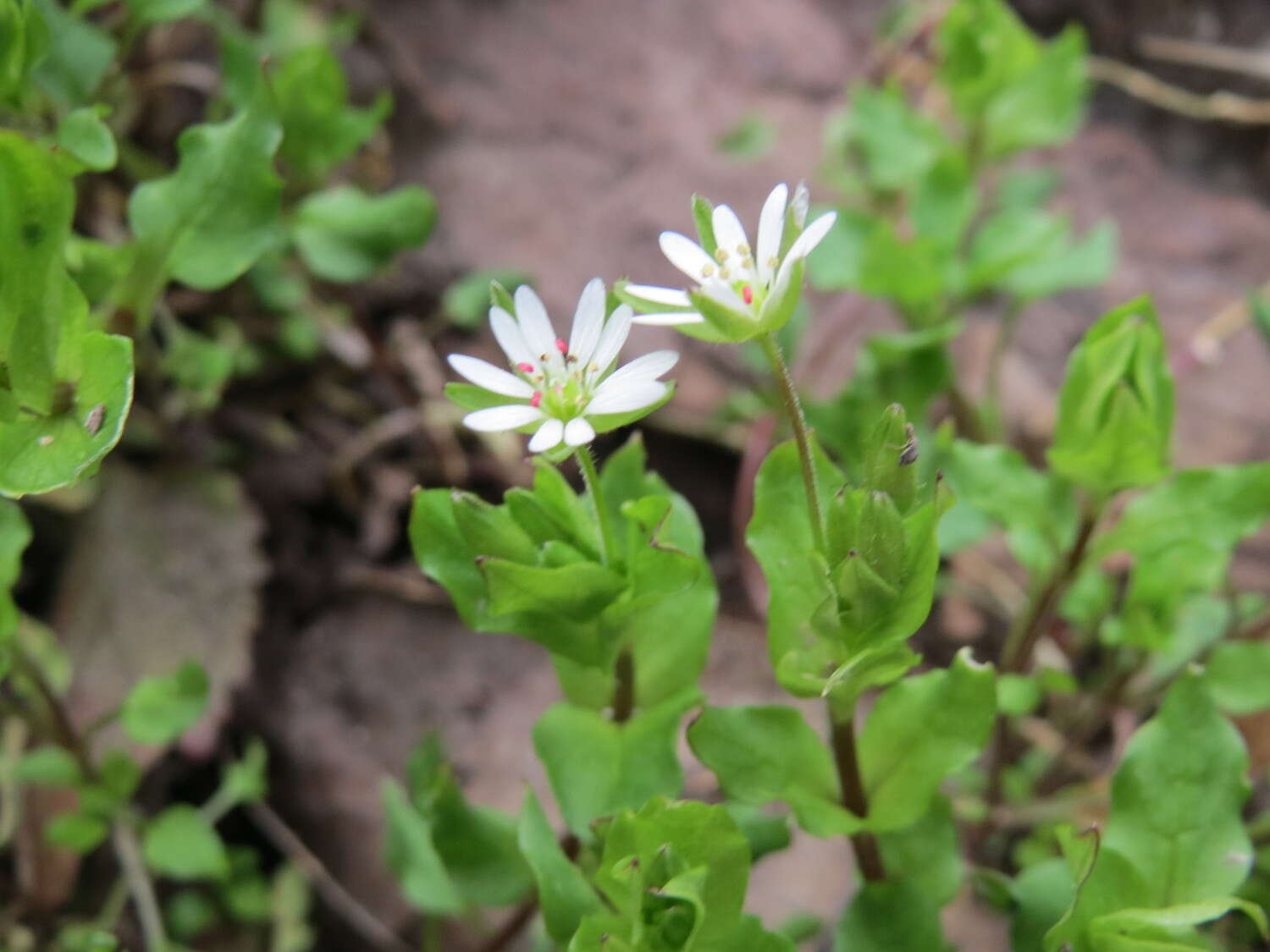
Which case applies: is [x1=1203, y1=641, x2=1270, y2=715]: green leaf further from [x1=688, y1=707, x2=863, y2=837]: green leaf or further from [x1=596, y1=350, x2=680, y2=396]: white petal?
[x1=596, y1=350, x2=680, y2=396]: white petal

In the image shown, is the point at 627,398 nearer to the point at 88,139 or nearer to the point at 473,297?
the point at 88,139

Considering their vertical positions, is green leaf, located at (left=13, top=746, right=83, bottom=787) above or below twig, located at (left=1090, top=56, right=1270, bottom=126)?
below

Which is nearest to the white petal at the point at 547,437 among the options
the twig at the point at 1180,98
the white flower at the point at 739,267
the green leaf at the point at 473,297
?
the white flower at the point at 739,267

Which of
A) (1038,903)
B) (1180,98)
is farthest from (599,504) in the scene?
(1180,98)

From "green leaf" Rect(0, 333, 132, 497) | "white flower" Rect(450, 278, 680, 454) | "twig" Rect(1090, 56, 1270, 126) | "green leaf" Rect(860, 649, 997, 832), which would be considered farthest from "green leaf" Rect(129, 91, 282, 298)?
"twig" Rect(1090, 56, 1270, 126)

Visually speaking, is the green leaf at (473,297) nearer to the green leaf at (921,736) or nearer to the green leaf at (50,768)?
the green leaf at (50,768)

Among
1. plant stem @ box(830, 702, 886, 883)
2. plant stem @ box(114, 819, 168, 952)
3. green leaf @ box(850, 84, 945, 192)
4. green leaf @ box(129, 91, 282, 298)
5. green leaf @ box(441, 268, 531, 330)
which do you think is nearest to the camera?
plant stem @ box(830, 702, 886, 883)

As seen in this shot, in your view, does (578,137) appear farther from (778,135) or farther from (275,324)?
(275,324)
